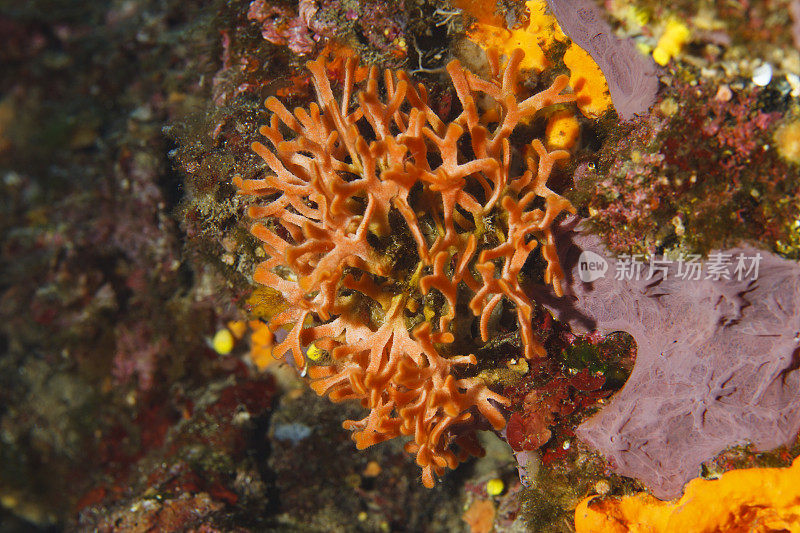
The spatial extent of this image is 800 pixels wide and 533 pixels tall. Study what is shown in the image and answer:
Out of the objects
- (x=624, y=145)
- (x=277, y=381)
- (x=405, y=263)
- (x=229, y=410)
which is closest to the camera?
(x=624, y=145)

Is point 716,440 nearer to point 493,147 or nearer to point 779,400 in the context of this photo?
point 779,400

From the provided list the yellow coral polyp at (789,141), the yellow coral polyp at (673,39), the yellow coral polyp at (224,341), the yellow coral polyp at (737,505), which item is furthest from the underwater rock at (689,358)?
the yellow coral polyp at (224,341)

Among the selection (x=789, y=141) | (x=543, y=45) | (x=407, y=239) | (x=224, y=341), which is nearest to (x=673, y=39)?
(x=789, y=141)

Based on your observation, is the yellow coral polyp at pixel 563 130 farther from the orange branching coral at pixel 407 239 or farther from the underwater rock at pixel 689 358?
the underwater rock at pixel 689 358

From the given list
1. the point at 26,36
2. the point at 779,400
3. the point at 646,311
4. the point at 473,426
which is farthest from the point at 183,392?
the point at 26,36

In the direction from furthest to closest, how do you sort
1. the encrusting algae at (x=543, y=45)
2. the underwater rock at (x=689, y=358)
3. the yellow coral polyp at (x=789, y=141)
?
the encrusting algae at (x=543, y=45) < the underwater rock at (x=689, y=358) < the yellow coral polyp at (x=789, y=141)

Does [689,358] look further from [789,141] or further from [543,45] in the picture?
[543,45]

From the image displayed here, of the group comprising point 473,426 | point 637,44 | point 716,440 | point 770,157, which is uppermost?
point 637,44
